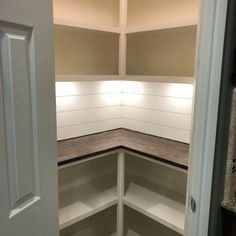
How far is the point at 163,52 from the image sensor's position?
221 centimetres

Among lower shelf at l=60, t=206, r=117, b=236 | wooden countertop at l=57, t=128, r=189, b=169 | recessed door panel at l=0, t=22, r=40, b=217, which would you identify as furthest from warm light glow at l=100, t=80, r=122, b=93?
recessed door panel at l=0, t=22, r=40, b=217

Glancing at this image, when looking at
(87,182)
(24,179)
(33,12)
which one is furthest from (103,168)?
(33,12)

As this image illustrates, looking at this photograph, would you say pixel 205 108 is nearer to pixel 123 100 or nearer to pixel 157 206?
pixel 157 206

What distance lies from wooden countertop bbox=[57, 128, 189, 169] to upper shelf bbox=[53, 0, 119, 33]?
2.93ft

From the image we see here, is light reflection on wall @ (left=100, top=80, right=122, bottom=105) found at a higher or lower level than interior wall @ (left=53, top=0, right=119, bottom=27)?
lower

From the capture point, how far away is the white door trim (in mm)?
904

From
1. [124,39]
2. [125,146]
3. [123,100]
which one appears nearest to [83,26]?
[124,39]

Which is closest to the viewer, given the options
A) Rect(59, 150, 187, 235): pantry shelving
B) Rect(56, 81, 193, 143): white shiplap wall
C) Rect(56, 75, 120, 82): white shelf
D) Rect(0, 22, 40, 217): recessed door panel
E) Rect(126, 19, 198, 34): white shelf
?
Rect(0, 22, 40, 217): recessed door panel

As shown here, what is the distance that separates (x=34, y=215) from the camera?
3.24ft

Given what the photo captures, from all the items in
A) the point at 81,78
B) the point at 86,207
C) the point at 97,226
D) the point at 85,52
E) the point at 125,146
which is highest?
the point at 85,52

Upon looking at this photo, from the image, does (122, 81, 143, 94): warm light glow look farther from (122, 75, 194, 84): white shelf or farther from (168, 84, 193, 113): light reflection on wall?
(168, 84, 193, 113): light reflection on wall

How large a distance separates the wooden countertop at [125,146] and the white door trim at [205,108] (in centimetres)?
59

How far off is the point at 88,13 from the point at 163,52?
0.72 metres

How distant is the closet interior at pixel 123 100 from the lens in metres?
2.00
